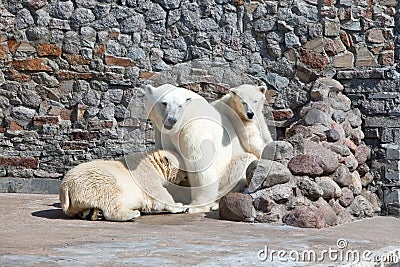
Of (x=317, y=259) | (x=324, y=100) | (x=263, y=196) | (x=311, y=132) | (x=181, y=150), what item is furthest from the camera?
(x=324, y=100)

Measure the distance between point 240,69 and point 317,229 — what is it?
3.28 m

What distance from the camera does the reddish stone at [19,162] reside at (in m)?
7.78

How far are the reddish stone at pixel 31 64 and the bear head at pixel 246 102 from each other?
107 inches

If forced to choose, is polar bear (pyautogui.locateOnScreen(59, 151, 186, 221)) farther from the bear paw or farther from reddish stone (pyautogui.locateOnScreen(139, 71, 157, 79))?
reddish stone (pyautogui.locateOnScreen(139, 71, 157, 79))

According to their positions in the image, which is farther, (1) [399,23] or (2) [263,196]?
(1) [399,23]

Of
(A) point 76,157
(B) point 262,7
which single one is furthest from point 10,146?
(B) point 262,7

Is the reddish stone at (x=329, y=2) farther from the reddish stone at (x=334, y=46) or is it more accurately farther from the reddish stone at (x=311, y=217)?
the reddish stone at (x=311, y=217)

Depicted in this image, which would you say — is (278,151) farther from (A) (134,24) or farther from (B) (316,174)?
(A) (134,24)

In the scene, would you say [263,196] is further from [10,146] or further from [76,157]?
[10,146]

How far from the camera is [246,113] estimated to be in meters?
5.95

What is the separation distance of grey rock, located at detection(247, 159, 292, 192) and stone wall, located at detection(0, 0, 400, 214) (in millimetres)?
2248

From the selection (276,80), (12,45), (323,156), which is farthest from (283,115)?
(12,45)

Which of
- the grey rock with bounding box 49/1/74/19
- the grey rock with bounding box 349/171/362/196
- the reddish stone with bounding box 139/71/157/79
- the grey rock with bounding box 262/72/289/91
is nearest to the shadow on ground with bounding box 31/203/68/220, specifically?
the reddish stone with bounding box 139/71/157/79

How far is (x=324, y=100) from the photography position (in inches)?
296
